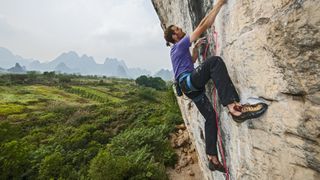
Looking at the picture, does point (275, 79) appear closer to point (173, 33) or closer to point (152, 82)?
point (173, 33)

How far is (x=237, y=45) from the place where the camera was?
4141mm

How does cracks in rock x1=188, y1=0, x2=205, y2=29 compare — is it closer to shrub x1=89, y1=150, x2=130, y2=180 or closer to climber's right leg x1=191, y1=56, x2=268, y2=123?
climber's right leg x1=191, y1=56, x2=268, y2=123

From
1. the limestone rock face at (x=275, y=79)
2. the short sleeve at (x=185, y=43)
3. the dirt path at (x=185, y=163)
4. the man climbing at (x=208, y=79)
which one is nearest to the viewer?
the limestone rock face at (x=275, y=79)

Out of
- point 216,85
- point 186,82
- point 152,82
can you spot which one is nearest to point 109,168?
point 186,82

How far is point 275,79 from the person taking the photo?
11.6 feet

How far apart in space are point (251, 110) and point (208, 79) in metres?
1.01

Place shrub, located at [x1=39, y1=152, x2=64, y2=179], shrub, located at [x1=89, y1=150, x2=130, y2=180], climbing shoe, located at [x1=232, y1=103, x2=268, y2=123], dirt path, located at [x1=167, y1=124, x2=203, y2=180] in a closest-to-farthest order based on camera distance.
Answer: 1. climbing shoe, located at [x1=232, y1=103, x2=268, y2=123]
2. shrub, located at [x1=89, y1=150, x2=130, y2=180]
3. dirt path, located at [x1=167, y1=124, x2=203, y2=180]
4. shrub, located at [x1=39, y1=152, x2=64, y2=179]

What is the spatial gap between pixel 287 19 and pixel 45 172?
1433 centimetres

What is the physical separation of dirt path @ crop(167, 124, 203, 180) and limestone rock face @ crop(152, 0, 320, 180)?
8050 mm

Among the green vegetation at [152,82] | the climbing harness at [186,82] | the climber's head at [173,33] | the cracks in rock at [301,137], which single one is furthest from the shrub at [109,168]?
the green vegetation at [152,82]

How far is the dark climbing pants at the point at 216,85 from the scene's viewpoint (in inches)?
166

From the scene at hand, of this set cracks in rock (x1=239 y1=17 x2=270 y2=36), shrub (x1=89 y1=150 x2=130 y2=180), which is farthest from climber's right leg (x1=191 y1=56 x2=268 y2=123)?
shrub (x1=89 y1=150 x2=130 y2=180)

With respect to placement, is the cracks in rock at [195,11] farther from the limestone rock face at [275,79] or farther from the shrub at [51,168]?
the shrub at [51,168]

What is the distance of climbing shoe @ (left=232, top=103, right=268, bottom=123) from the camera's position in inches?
149
